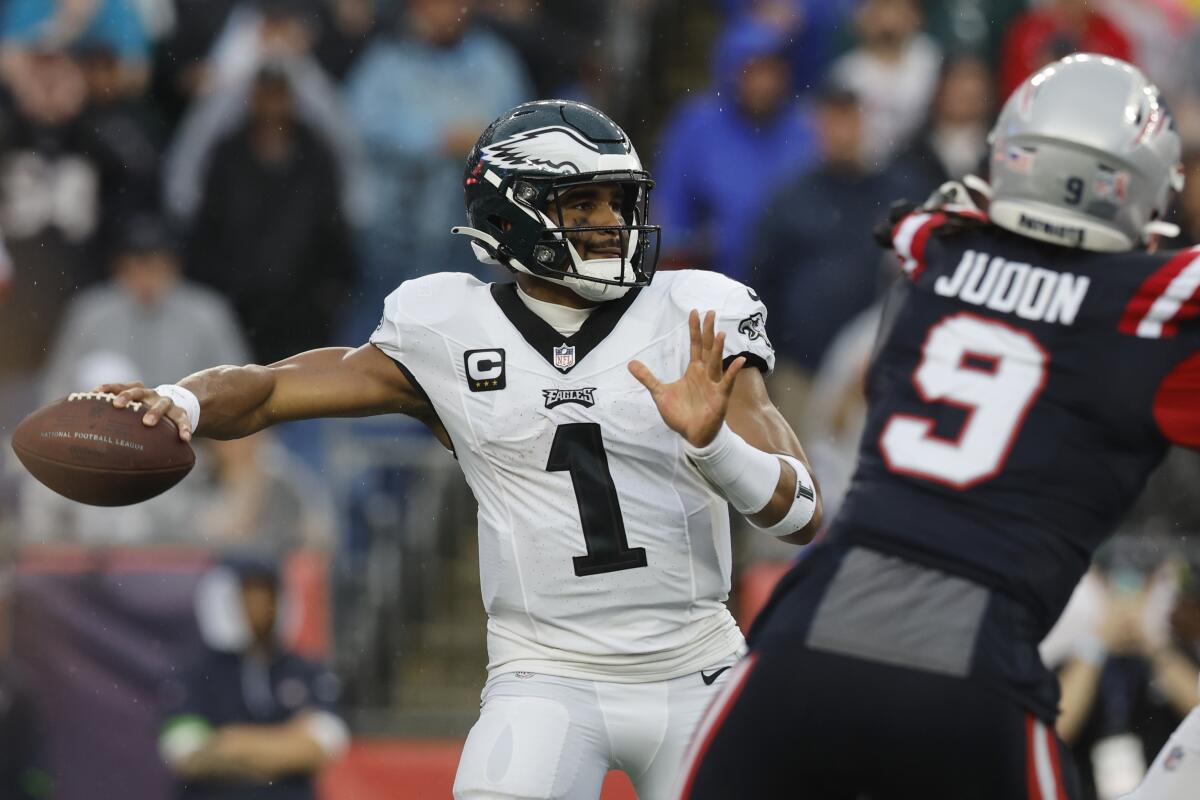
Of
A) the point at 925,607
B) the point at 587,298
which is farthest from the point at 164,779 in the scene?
the point at 925,607

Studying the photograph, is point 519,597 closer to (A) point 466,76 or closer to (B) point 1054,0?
(A) point 466,76

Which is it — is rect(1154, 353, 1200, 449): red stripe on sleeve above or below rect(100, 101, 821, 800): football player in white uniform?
above

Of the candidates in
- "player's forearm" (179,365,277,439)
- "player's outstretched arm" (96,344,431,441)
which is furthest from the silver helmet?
Answer: "player's forearm" (179,365,277,439)

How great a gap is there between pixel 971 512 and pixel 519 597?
4.05 feet

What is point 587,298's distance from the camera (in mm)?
4340

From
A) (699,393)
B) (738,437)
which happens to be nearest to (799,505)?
(738,437)

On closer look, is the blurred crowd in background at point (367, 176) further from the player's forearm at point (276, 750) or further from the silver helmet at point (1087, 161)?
the silver helmet at point (1087, 161)

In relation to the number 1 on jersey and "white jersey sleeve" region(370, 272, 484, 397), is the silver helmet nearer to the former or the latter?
the number 1 on jersey

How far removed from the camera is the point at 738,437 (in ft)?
12.7

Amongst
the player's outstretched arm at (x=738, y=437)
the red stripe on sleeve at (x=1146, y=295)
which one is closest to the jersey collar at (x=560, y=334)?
the player's outstretched arm at (x=738, y=437)

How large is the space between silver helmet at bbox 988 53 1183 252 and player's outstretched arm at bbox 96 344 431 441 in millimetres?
1468

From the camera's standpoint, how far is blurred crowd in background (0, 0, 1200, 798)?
8.28m

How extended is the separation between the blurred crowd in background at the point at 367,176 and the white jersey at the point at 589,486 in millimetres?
3570

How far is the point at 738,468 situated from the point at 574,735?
0.67 m
